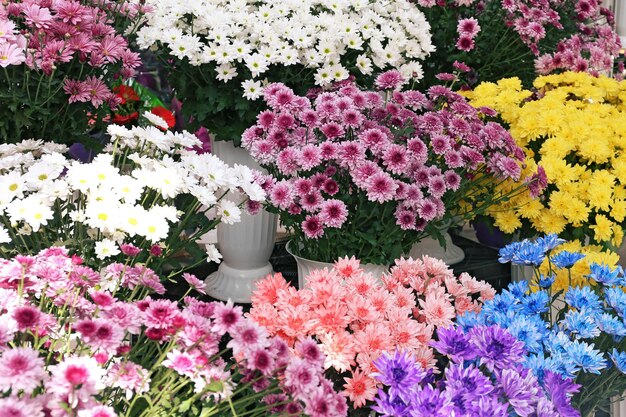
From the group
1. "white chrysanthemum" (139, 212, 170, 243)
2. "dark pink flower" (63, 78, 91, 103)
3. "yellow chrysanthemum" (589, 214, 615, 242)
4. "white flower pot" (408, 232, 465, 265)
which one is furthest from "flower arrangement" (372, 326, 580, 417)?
"white flower pot" (408, 232, 465, 265)

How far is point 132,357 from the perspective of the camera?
83 cm

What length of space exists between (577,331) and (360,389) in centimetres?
31

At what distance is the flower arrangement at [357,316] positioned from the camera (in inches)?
35.8

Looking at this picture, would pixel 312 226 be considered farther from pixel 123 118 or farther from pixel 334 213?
pixel 123 118

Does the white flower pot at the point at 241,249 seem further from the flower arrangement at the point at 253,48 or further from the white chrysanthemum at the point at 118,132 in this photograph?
the white chrysanthemum at the point at 118,132

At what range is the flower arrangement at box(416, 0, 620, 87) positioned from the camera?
1846 mm

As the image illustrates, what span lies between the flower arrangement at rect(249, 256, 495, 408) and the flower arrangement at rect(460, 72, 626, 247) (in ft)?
1.58

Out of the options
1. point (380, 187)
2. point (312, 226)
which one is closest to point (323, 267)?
point (312, 226)

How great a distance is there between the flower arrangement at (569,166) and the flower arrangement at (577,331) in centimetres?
39

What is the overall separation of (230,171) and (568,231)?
2.53 feet

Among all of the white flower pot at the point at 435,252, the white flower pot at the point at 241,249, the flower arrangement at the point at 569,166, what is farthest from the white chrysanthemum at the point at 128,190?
the white flower pot at the point at 435,252

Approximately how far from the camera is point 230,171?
3.84ft

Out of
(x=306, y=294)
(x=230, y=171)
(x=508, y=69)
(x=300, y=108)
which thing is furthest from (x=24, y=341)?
(x=508, y=69)

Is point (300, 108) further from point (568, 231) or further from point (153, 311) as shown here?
point (153, 311)
